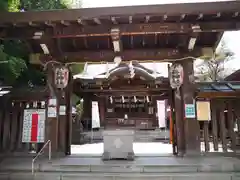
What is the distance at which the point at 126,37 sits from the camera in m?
8.26

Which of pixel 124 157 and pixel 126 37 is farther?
pixel 126 37

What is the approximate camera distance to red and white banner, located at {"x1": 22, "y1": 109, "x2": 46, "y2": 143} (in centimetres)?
843

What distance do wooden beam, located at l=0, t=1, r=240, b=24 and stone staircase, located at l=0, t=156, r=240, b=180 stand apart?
4.01m

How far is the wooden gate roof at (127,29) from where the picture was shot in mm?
6434

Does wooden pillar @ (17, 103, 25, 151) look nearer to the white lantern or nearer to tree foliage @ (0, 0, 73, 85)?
tree foliage @ (0, 0, 73, 85)

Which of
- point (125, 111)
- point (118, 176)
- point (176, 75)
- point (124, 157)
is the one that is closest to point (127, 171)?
point (118, 176)

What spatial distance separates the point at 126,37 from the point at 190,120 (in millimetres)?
3414

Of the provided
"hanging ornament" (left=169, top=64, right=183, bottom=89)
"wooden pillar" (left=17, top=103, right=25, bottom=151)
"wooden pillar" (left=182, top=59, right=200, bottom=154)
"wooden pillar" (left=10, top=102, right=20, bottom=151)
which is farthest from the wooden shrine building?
"wooden pillar" (left=10, top=102, right=20, bottom=151)

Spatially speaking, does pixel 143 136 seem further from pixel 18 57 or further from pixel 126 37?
pixel 126 37

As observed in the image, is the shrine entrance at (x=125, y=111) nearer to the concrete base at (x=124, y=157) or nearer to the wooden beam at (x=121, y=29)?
the concrete base at (x=124, y=157)

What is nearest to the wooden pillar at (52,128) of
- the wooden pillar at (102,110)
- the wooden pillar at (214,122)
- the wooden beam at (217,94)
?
the wooden beam at (217,94)

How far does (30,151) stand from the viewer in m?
8.88

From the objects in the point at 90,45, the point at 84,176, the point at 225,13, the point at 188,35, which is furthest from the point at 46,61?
the point at 225,13

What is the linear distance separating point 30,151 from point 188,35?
665 cm
